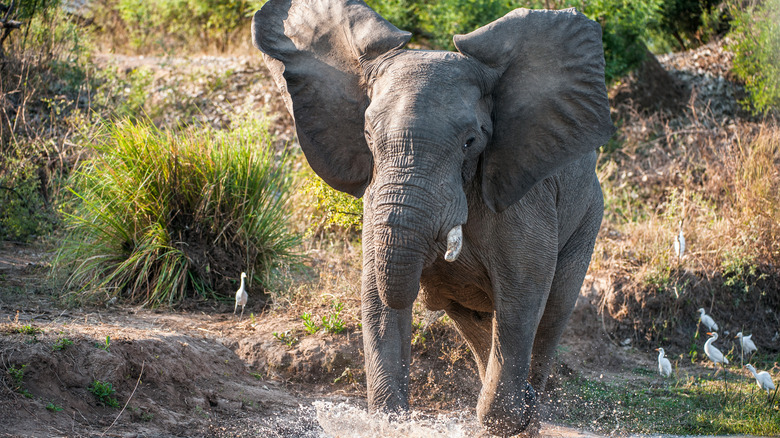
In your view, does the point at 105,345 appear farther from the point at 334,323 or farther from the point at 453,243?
the point at 453,243

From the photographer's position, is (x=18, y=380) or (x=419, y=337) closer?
(x=18, y=380)

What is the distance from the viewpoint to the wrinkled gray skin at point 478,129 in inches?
162

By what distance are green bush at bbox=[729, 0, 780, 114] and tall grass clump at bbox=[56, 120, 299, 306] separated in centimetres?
807

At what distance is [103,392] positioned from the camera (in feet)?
15.5

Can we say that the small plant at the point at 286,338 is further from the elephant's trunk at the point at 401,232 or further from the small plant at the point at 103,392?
the elephant's trunk at the point at 401,232

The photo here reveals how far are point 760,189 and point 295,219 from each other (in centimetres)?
556

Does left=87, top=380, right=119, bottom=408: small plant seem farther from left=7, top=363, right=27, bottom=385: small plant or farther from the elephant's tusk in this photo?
the elephant's tusk

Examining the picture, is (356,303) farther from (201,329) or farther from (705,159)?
(705,159)

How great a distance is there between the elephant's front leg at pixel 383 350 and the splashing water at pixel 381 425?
0.30ft

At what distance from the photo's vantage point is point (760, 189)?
9.53m

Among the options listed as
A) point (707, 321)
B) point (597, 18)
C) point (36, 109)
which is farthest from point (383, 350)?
point (597, 18)

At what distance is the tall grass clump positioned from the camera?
7559mm

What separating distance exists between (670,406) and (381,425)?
11.7 feet

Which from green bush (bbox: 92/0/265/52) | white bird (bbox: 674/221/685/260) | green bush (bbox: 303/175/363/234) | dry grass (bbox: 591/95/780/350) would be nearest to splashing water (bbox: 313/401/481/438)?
green bush (bbox: 303/175/363/234)
